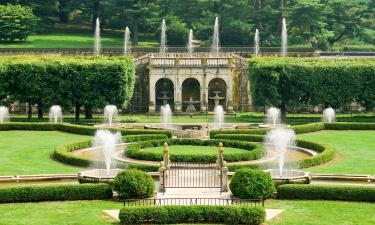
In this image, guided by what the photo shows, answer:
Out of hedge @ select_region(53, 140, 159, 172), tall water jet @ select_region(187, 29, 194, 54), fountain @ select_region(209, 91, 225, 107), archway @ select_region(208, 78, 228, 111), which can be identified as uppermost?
tall water jet @ select_region(187, 29, 194, 54)

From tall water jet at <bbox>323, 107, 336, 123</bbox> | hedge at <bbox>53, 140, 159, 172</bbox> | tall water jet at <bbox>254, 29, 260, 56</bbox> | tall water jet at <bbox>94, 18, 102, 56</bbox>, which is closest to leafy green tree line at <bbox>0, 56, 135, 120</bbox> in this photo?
tall water jet at <bbox>94, 18, 102, 56</bbox>

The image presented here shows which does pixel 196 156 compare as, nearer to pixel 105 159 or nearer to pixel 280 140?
pixel 105 159

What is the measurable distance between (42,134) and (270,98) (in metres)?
21.3

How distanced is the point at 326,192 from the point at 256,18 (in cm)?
6170

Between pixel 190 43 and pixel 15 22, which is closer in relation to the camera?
pixel 190 43

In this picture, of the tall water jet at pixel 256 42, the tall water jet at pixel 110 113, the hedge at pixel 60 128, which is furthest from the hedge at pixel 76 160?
the tall water jet at pixel 256 42

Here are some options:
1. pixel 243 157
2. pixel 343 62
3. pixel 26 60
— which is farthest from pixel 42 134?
pixel 343 62

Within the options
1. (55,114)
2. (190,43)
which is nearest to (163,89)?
(190,43)

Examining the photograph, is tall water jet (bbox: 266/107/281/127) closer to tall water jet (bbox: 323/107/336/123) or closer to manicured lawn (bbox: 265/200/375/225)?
tall water jet (bbox: 323/107/336/123)

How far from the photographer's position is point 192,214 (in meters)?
30.7

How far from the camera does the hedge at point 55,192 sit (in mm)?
34250

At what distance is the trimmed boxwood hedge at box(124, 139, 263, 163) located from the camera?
144ft

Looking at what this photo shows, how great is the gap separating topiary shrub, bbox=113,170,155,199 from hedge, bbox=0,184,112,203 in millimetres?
948

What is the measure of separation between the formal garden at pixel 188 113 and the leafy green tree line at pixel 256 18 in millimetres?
211
